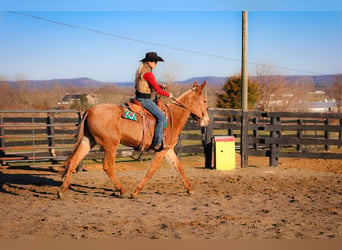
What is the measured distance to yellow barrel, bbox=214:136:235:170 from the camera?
1081 centimetres

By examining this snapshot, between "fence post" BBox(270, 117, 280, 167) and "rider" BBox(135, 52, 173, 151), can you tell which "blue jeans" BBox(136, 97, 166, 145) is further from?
"fence post" BBox(270, 117, 280, 167)

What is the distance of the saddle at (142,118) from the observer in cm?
740

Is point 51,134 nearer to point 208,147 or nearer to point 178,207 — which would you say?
point 208,147

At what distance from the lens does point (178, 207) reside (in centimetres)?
645

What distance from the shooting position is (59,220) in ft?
18.2

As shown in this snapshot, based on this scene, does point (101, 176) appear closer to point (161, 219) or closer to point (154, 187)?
point (154, 187)

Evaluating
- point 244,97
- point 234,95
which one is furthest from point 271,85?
point 244,97

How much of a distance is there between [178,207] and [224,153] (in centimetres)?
468

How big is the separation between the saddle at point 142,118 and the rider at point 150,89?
10 cm

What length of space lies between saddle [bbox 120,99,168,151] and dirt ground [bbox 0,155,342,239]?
1.08 m

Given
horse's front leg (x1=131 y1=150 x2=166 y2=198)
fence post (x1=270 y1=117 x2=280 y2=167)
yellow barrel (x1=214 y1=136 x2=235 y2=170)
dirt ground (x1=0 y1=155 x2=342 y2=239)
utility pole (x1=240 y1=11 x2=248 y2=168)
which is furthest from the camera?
utility pole (x1=240 y1=11 x2=248 y2=168)

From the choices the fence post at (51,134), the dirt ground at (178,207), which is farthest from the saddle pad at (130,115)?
the fence post at (51,134)

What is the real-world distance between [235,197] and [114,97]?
25182 mm

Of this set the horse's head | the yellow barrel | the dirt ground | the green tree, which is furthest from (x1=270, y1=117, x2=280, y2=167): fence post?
the green tree
